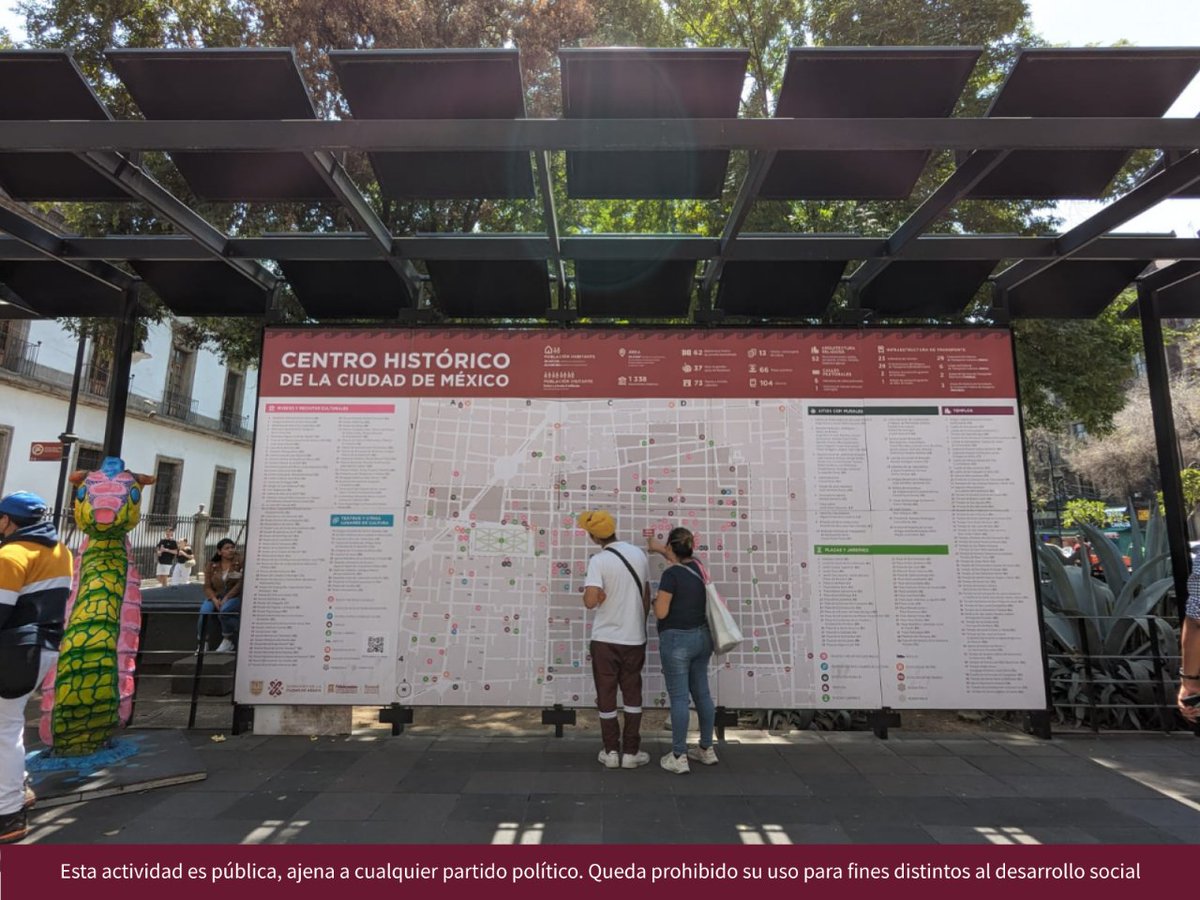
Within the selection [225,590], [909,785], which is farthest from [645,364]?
[225,590]

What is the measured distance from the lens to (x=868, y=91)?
3734 mm

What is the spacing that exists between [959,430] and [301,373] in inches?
222

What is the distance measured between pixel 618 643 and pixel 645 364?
7.74 ft

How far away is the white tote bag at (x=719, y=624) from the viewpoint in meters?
4.66

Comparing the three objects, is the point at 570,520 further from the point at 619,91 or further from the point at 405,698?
the point at 619,91

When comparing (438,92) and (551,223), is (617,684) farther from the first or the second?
(438,92)

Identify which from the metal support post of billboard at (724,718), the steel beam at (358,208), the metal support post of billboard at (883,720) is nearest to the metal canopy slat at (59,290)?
the steel beam at (358,208)

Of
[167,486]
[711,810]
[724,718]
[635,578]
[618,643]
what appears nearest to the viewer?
[711,810]

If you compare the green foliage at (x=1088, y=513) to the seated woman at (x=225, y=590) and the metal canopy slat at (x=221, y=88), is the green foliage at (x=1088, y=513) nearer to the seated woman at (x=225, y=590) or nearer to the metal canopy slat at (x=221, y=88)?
the seated woman at (x=225, y=590)

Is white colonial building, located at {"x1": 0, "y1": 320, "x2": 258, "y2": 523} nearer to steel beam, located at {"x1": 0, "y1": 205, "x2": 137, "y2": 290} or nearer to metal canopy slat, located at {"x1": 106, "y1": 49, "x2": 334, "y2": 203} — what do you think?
Answer: steel beam, located at {"x1": 0, "y1": 205, "x2": 137, "y2": 290}

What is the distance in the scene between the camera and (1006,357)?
5.71 meters

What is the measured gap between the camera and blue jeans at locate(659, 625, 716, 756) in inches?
182

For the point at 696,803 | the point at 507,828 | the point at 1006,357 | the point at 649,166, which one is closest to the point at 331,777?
the point at 507,828

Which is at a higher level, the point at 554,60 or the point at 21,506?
the point at 554,60
